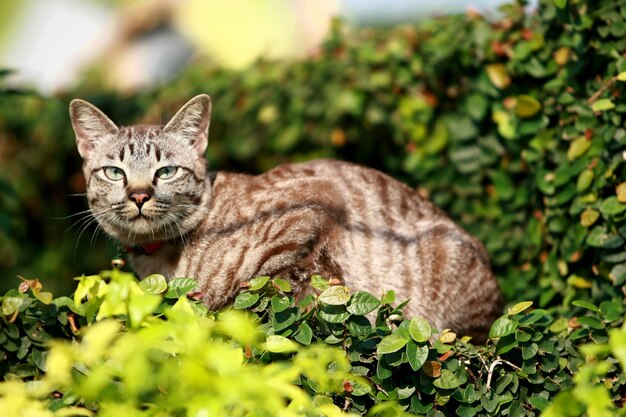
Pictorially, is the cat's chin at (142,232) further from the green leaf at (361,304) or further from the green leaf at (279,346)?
the green leaf at (279,346)

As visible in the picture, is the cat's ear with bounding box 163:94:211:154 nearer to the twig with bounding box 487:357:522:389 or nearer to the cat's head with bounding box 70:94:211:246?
the cat's head with bounding box 70:94:211:246

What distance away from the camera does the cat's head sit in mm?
4102

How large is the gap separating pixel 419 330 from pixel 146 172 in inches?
67.6

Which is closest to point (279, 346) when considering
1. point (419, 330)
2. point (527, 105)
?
point (419, 330)

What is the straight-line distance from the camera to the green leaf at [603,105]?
4.14m

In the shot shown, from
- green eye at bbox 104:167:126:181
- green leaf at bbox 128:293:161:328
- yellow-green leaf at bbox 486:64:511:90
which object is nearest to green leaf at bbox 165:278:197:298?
green leaf at bbox 128:293:161:328

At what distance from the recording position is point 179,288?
3320 mm

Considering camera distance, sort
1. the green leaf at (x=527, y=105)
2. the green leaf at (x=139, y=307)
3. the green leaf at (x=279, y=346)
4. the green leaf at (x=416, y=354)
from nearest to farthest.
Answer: the green leaf at (x=139, y=307), the green leaf at (x=279, y=346), the green leaf at (x=416, y=354), the green leaf at (x=527, y=105)

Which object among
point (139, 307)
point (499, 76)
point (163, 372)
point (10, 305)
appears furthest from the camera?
point (499, 76)

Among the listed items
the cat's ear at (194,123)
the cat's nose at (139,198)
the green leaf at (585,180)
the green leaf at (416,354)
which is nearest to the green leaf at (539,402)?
the green leaf at (416,354)

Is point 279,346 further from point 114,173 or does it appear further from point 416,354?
point 114,173

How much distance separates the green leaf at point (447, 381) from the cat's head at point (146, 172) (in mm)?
1597

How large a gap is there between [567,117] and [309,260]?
177 centimetres

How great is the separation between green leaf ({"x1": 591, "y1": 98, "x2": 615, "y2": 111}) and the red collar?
2.36 metres
